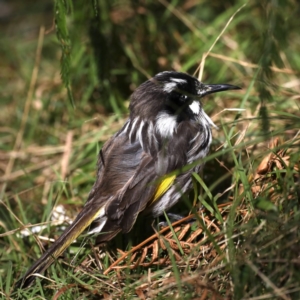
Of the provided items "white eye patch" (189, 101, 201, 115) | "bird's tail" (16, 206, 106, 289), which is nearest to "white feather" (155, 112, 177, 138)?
"white eye patch" (189, 101, 201, 115)

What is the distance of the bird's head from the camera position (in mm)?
4566

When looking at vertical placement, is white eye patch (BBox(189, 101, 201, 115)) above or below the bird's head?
below

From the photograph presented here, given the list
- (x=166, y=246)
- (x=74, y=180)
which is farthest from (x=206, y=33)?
(x=166, y=246)

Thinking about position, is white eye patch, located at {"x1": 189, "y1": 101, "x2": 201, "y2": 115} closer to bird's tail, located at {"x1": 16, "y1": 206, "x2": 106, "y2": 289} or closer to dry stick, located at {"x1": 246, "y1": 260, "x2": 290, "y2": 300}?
bird's tail, located at {"x1": 16, "y1": 206, "x2": 106, "y2": 289}

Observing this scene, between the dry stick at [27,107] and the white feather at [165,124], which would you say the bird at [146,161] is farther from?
the dry stick at [27,107]

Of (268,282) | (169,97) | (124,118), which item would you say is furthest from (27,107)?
(268,282)

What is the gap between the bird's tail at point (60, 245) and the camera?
4.07 m

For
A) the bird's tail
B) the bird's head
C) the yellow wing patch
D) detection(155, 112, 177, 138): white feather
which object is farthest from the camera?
the bird's head

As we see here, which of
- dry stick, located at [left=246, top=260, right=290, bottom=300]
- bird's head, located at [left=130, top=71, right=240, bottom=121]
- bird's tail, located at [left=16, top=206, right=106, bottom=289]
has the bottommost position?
bird's tail, located at [left=16, top=206, right=106, bottom=289]

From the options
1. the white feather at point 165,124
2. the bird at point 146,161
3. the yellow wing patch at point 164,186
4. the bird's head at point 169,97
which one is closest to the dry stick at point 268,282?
the bird at point 146,161

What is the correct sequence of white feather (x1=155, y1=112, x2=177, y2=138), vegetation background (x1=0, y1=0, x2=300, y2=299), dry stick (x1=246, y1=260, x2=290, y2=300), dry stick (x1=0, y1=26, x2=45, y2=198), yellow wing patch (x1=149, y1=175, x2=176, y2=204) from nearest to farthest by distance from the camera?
dry stick (x1=246, y1=260, x2=290, y2=300) < vegetation background (x1=0, y1=0, x2=300, y2=299) < yellow wing patch (x1=149, y1=175, x2=176, y2=204) < white feather (x1=155, y1=112, x2=177, y2=138) < dry stick (x1=0, y1=26, x2=45, y2=198)

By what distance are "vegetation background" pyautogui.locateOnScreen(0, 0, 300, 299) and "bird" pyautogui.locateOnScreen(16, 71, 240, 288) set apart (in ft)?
0.45

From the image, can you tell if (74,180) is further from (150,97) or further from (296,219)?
(296,219)

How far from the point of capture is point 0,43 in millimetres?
7773
